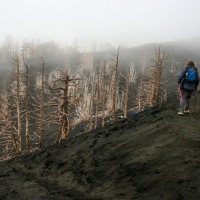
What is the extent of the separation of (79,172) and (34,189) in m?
1.51

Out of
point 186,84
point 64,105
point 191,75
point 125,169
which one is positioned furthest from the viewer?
point 64,105

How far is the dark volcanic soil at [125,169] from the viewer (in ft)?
21.8

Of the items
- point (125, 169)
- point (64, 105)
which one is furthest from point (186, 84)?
point (64, 105)

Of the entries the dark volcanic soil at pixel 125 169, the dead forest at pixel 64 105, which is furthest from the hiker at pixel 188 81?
the dead forest at pixel 64 105

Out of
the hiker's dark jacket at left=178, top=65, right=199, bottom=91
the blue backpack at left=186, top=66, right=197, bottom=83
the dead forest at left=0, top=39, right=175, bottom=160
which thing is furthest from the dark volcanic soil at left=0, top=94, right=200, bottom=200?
the dead forest at left=0, top=39, right=175, bottom=160

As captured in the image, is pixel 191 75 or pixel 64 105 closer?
pixel 191 75

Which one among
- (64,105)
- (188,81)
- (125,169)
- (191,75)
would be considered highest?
(191,75)

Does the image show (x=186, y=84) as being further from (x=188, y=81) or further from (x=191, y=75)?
(x=191, y=75)

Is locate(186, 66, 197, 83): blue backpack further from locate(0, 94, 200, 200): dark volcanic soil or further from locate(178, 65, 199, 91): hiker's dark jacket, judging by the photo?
locate(0, 94, 200, 200): dark volcanic soil

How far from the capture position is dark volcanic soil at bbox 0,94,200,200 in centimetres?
663

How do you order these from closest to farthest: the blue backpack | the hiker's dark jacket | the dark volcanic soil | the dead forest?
the dark volcanic soil, the blue backpack, the hiker's dark jacket, the dead forest

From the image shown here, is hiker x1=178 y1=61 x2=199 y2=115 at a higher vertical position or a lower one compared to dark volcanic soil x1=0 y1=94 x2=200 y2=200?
higher

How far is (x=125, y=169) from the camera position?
8.07 metres

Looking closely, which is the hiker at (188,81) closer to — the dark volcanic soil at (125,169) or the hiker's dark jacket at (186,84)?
the hiker's dark jacket at (186,84)
